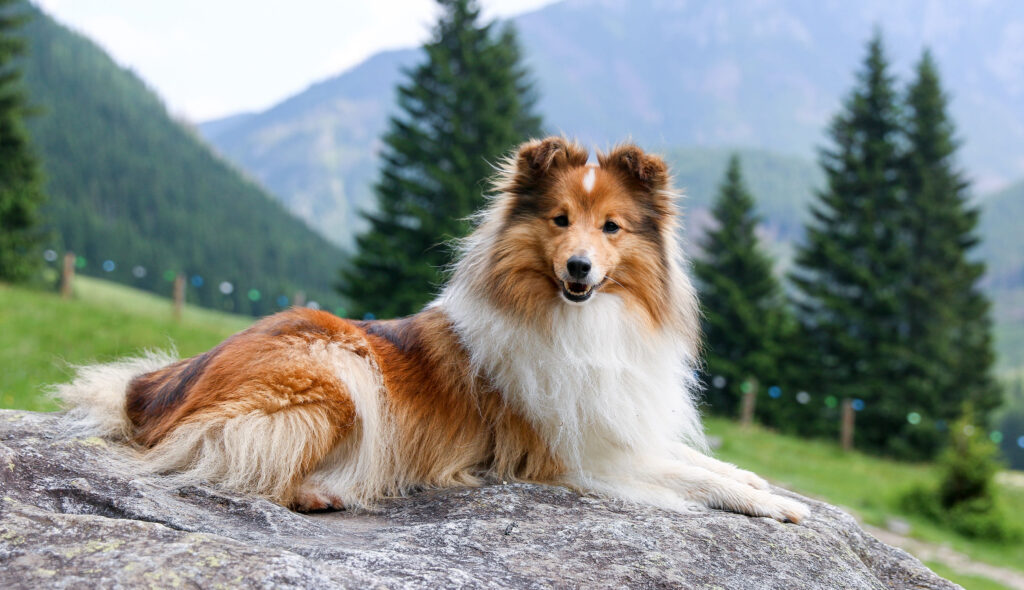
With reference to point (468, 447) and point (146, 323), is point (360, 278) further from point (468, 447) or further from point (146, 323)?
point (468, 447)

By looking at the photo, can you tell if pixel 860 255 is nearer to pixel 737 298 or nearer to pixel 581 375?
pixel 737 298

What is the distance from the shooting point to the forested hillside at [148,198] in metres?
66.1

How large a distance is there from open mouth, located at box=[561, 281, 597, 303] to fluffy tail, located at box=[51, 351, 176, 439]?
2351mm

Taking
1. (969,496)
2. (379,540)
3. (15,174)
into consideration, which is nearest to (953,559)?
(969,496)

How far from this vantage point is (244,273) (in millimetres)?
73875

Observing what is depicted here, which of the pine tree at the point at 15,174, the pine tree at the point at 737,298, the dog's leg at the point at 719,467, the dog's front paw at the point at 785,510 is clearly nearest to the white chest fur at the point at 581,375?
the dog's leg at the point at 719,467

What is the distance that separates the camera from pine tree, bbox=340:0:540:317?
85.9 ft

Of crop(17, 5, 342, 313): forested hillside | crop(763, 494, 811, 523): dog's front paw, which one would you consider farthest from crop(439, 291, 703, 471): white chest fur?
crop(17, 5, 342, 313): forested hillside

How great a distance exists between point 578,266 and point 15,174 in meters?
27.2

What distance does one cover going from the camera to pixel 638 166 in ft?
13.9

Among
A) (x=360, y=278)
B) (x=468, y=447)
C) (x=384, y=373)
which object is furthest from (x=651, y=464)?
(x=360, y=278)

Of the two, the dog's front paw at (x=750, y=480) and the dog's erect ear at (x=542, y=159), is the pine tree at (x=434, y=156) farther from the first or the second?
the dog's front paw at (x=750, y=480)

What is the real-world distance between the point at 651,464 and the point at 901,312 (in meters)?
28.4

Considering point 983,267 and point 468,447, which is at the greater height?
point 983,267
